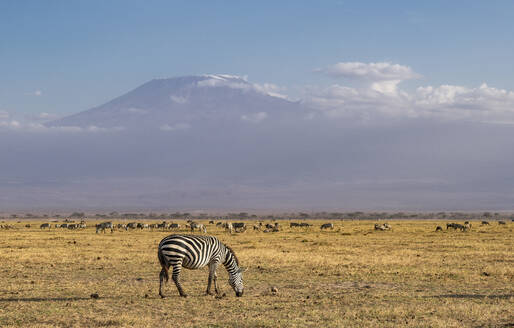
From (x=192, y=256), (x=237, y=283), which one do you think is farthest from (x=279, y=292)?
(x=192, y=256)

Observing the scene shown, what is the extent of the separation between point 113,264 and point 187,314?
13281mm

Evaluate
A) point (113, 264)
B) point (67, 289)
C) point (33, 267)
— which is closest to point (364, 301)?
point (67, 289)

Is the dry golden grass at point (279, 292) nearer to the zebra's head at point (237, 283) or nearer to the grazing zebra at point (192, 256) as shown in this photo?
the zebra's head at point (237, 283)

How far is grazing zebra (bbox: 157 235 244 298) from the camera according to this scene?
18.1m

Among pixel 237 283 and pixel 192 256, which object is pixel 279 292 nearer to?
pixel 237 283

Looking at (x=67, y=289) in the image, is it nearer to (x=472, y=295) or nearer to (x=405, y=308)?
(x=405, y=308)

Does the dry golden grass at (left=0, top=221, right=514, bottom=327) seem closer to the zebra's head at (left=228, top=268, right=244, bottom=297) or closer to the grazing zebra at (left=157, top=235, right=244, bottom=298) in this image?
the zebra's head at (left=228, top=268, right=244, bottom=297)

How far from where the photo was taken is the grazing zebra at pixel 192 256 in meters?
18.1

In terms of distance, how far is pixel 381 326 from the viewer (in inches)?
568

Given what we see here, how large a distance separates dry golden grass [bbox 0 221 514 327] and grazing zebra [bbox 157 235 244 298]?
59 cm

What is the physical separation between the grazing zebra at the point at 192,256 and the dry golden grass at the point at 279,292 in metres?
0.59

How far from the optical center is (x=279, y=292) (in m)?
19.7

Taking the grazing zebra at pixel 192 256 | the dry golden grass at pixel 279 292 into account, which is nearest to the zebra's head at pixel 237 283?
the grazing zebra at pixel 192 256

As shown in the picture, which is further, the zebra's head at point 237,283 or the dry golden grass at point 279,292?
the zebra's head at point 237,283
